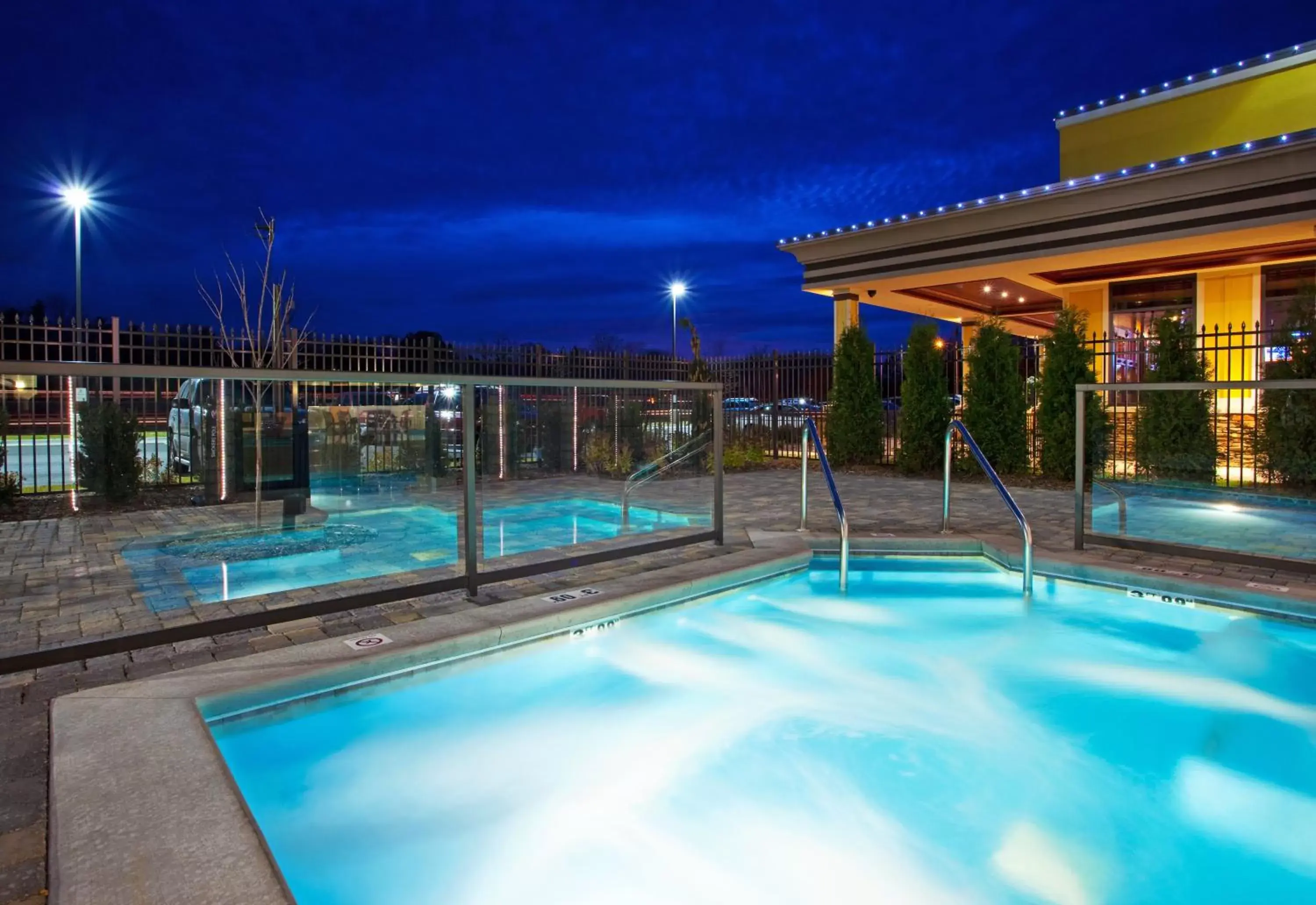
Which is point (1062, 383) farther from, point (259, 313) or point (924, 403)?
point (259, 313)

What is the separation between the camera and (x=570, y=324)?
65.6 metres

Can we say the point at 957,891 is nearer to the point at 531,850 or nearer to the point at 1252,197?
the point at 531,850

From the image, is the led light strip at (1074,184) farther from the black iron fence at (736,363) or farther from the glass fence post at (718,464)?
the glass fence post at (718,464)

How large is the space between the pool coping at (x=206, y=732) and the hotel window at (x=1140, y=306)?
38.5 feet

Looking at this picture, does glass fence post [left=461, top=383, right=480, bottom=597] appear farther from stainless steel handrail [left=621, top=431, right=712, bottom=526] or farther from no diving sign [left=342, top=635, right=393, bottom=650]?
stainless steel handrail [left=621, top=431, right=712, bottom=526]

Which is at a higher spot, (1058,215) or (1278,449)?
(1058,215)

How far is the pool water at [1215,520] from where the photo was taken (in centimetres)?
535

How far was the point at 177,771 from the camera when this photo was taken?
233 centimetres

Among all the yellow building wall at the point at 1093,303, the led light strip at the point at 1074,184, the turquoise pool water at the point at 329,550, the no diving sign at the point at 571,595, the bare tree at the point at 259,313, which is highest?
the led light strip at the point at 1074,184

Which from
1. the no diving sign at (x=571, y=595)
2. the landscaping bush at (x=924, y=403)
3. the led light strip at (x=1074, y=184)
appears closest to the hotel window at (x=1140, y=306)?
the led light strip at (x=1074, y=184)

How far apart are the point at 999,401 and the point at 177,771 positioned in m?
11.0

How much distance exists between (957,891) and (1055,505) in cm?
665

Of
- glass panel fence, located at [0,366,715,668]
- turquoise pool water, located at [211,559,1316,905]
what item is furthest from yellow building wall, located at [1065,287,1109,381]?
glass panel fence, located at [0,366,715,668]

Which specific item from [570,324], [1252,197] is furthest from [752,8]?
[570,324]
